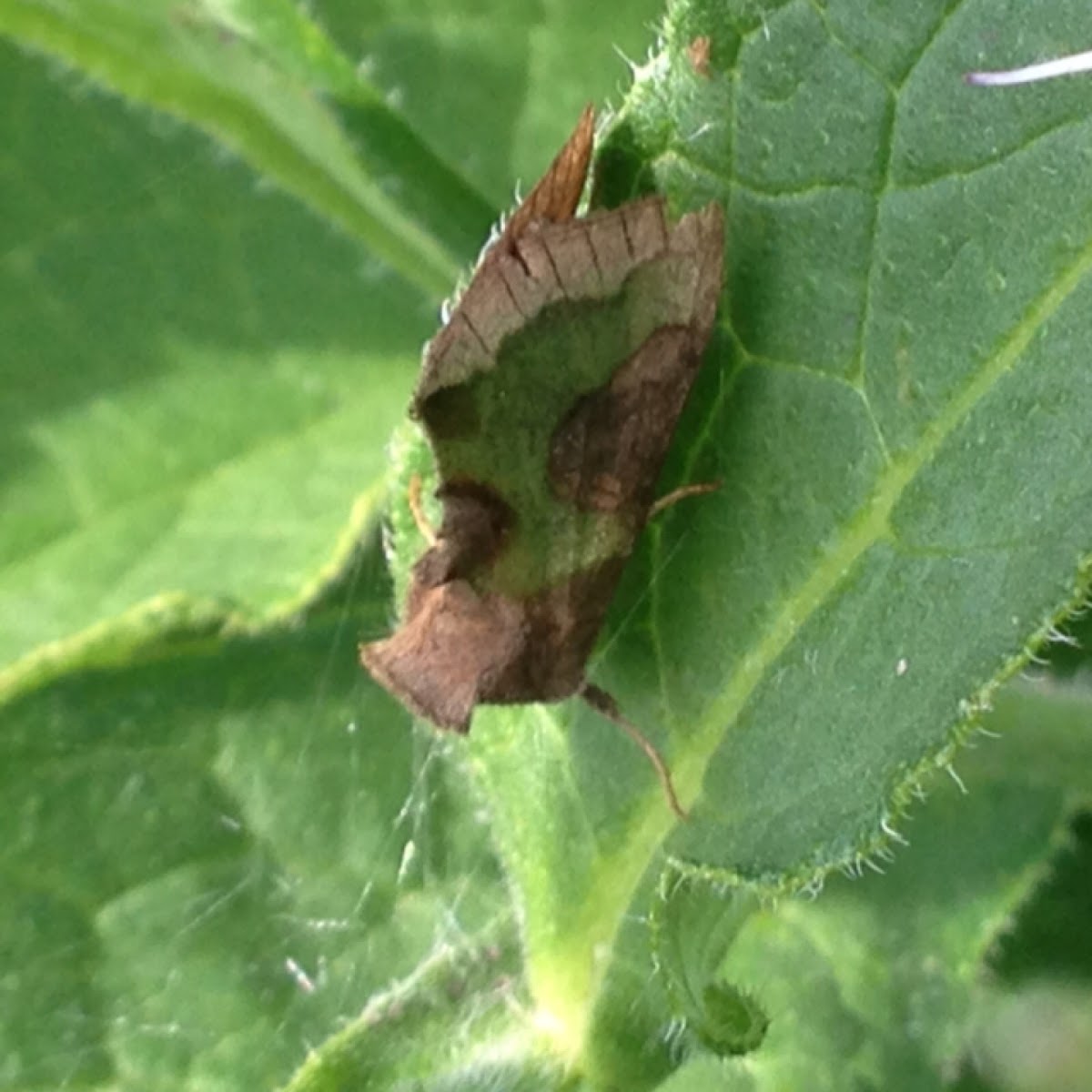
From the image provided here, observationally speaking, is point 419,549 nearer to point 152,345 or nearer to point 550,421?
point 550,421

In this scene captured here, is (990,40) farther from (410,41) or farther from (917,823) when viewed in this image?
(410,41)

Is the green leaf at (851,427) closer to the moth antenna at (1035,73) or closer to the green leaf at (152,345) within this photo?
the moth antenna at (1035,73)

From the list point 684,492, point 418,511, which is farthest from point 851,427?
point 418,511

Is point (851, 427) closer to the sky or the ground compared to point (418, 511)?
closer to the sky

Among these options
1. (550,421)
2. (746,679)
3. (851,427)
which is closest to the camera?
(851,427)

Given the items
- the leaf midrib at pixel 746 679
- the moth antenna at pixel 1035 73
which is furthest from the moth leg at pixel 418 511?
the moth antenna at pixel 1035 73

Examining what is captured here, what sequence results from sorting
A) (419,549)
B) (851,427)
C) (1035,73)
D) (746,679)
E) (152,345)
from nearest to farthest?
1. (1035,73)
2. (851,427)
3. (746,679)
4. (419,549)
5. (152,345)

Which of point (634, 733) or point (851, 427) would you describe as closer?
point (851, 427)

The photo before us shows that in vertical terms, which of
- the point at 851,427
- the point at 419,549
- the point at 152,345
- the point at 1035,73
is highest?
the point at 1035,73

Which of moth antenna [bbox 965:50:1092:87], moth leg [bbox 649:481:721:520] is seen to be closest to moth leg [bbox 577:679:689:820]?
moth leg [bbox 649:481:721:520]
